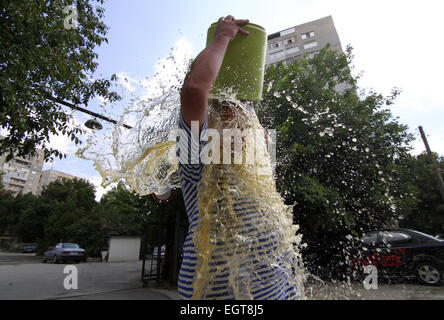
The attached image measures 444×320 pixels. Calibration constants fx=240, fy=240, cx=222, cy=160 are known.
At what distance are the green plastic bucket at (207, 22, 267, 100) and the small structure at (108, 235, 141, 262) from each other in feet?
82.6

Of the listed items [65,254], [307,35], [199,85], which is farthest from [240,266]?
[307,35]

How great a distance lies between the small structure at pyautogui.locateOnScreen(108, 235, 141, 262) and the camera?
23027 millimetres

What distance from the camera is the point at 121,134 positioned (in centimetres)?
261

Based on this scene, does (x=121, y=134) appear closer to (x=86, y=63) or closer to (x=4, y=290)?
(x=86, y=63)

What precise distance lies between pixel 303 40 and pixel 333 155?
35.5 metres

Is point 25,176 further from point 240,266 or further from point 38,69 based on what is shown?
point 240,266

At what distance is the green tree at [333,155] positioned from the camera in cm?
746

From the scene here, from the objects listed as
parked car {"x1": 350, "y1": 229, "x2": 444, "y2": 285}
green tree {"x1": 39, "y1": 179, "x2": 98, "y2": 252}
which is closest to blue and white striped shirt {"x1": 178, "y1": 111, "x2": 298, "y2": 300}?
parked car {"x1": 350, "y1": 229, "x2": 444, "y2": 285}

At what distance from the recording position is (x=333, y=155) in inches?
340

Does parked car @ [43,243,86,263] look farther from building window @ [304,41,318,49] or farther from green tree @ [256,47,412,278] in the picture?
building window @ [304,41,318,49]

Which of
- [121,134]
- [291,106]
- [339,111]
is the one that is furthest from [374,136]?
[121,134]

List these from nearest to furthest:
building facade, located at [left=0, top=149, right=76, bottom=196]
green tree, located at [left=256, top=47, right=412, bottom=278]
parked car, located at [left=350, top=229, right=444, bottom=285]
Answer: parked car, located at [left=350, top=229, right=444, bottom=285]
green tree, located at [left=256, top=47, right=412, bottom=278]
building facade, located at [left=0, top=149, right=76, bottom=196]

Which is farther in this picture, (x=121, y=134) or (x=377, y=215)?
(x=377, y=215)

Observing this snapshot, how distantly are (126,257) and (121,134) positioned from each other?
2505 centimetres
